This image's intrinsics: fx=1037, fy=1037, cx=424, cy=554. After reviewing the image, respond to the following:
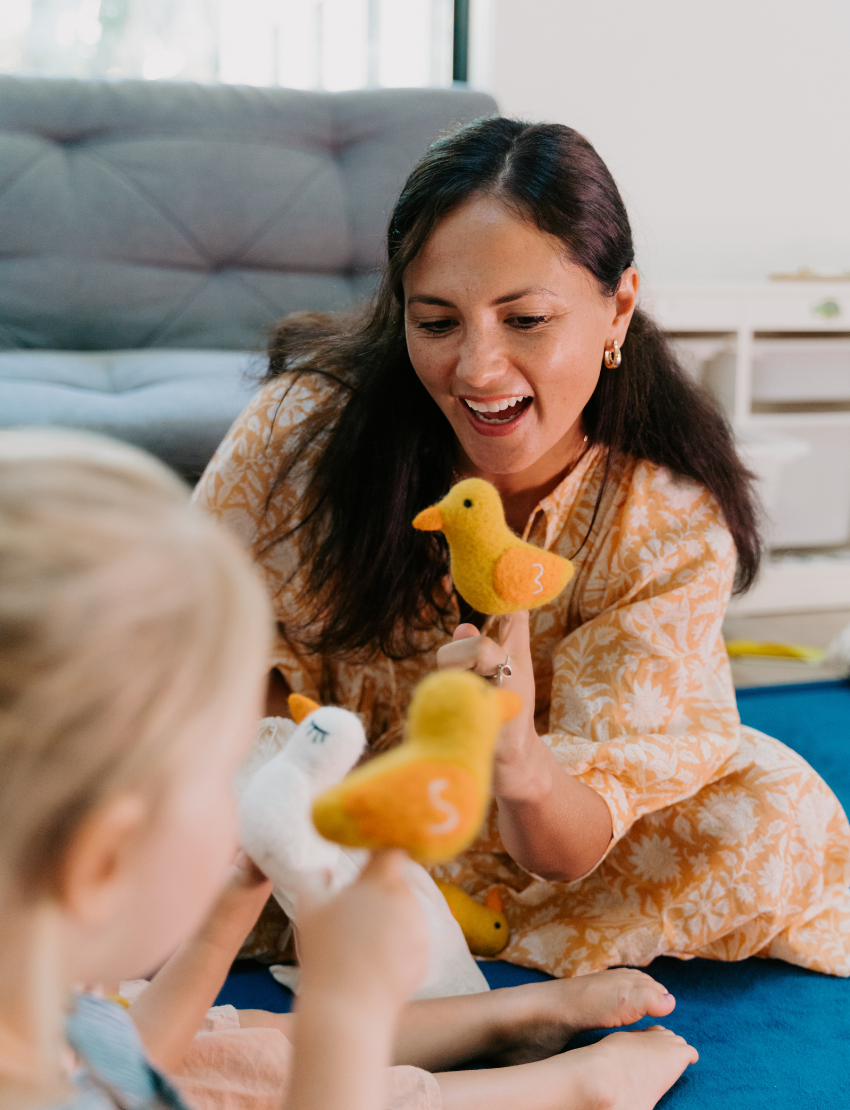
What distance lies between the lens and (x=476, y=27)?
8.74 feet

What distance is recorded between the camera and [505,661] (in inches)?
32.3

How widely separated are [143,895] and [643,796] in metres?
0.66

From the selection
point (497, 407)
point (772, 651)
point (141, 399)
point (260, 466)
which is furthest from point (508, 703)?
point (772, 651)

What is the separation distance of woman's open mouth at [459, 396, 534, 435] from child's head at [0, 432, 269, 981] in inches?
20.9

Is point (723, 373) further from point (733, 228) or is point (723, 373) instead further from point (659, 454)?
point (659, 454)

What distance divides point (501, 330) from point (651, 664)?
→ 37 centimetres

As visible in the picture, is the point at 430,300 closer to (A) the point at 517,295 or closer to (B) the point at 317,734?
(A) the point at 517,295

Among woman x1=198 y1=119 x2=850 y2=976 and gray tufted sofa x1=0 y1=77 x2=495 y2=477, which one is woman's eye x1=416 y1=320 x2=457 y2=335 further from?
gray tufted sofa x1=0 y1=77 x2=495 y2=477

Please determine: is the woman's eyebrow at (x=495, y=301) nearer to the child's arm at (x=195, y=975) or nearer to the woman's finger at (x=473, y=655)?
the woman's finger at (x=473, y=655)

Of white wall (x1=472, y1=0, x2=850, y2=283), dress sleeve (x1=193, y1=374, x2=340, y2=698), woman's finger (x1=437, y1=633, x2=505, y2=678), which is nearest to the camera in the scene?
woman's finger (x1=437, y1=633, x2=505, y2=678)

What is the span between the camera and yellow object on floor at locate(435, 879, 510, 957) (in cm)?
110

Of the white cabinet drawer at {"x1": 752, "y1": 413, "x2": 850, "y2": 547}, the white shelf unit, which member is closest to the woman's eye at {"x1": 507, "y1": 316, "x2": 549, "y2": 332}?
the white shelf unit

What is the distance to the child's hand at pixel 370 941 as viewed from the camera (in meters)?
0.49

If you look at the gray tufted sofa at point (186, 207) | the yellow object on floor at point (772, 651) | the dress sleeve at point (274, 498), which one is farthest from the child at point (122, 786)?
the yellow object on floor at point (772, 651)
